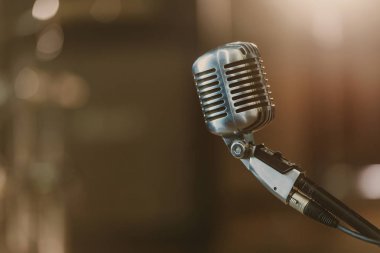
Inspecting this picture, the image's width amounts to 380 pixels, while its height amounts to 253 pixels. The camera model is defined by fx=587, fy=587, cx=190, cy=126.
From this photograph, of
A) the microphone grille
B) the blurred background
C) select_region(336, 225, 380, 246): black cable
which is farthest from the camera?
the blurred background

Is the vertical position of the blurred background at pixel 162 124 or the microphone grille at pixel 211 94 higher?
the microphone grille at pixel 211 94

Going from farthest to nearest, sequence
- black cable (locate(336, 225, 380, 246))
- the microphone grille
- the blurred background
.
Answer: the blurred background → the microphone grille → black cable (locate(336, 225, 380, 246))

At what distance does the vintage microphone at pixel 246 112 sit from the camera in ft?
2.88

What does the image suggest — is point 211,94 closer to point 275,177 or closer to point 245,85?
point 245,85

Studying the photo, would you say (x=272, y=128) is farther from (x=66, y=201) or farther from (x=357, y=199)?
(x=66, y=201)

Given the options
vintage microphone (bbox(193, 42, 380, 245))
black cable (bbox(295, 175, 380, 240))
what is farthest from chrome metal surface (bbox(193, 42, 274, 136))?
black cable (bbox(295, 175, 380, 240))

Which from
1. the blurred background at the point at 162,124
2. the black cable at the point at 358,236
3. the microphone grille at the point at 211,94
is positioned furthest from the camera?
the blurred background at the point at 162,124

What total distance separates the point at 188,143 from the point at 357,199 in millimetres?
699

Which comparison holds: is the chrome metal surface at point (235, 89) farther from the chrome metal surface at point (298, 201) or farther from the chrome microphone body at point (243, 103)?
the chrome metal surface at point (298, 201)

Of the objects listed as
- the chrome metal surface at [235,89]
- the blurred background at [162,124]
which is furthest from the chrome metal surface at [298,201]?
the blurred background at [162,124]

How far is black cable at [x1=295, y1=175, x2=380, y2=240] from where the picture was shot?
0.82 metres

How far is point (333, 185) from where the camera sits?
88.3 inches

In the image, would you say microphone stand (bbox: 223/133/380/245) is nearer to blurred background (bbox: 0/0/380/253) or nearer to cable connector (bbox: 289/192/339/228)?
cable connector (bbox: 289/192/339/228)

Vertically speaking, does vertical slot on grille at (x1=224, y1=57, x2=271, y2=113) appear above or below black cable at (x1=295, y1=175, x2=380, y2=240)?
above
